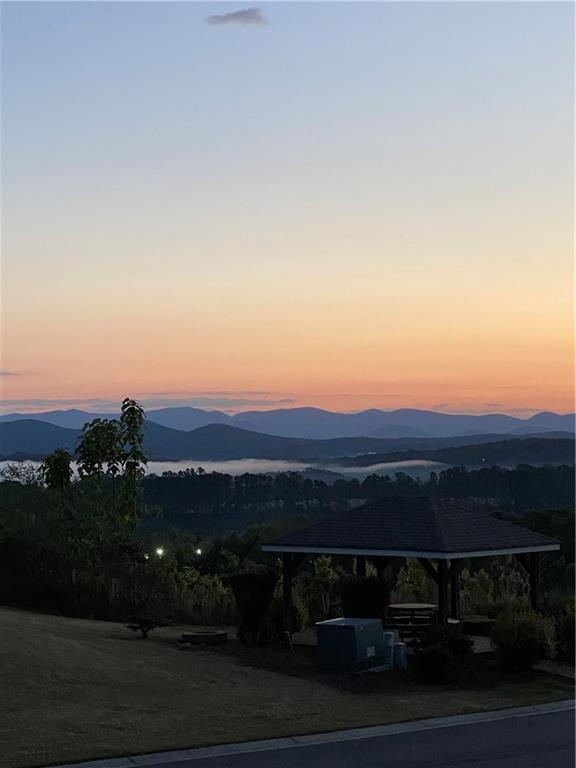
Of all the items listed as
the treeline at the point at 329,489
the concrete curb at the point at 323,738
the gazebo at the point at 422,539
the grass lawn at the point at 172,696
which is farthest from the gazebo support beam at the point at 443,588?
the treeline at the point at 329,489

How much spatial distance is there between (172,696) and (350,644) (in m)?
4.81

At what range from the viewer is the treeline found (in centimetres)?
9794

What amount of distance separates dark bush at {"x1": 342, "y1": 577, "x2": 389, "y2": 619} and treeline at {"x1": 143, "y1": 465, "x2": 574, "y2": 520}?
66.8 metres

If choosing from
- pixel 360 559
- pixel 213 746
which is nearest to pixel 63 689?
pixel 213 746

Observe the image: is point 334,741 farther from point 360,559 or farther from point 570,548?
point 570,548

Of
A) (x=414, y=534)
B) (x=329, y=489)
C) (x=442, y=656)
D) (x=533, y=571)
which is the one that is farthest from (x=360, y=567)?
(x=329, y=489)

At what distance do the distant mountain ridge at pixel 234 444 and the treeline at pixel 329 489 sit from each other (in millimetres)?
26083

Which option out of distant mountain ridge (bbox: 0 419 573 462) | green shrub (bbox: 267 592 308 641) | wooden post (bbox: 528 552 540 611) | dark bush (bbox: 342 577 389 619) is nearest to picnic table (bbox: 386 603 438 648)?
dark bush (bbox: 342 577 389 619)

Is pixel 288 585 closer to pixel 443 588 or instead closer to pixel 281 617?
pixel 281 617

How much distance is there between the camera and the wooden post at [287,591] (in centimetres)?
2615

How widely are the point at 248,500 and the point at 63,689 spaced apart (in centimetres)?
9394

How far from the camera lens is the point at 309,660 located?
23531 mm

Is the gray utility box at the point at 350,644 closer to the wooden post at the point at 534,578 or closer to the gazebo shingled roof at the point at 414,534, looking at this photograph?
the gazebo shingled roof at the point at 414,534

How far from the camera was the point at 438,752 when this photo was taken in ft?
49.2
